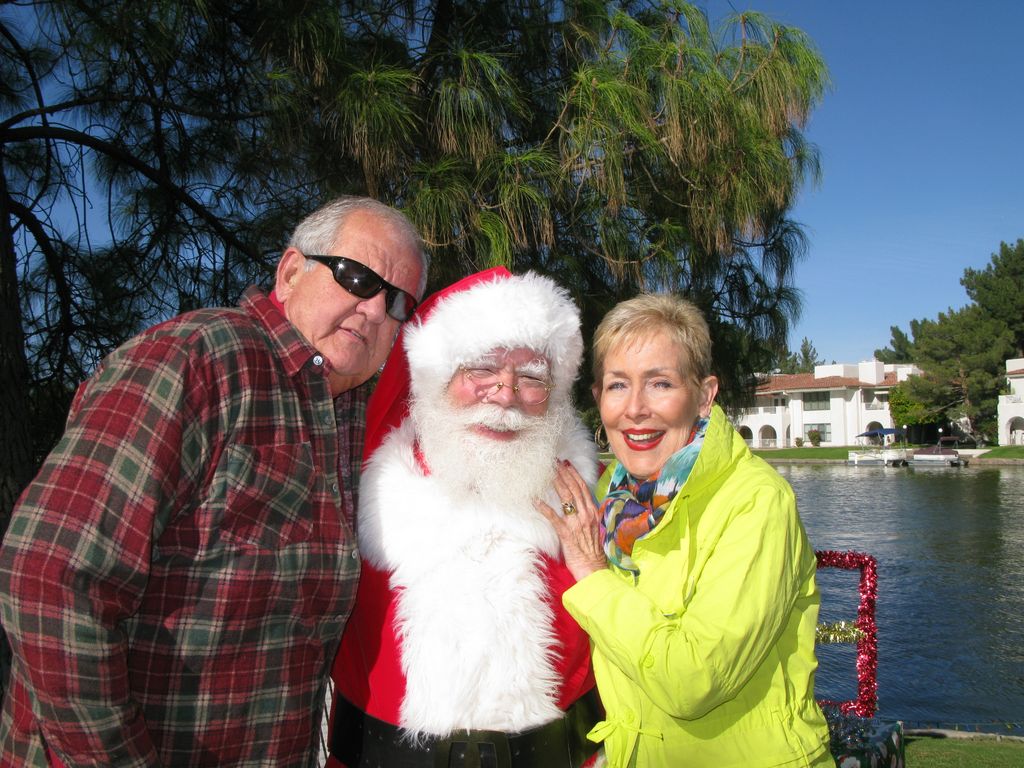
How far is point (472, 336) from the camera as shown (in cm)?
215

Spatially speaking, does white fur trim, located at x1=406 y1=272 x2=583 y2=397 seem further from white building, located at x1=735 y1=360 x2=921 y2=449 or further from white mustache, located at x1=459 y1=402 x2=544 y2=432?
white building, located at x1=735 y1=360 x2=921 y2=449

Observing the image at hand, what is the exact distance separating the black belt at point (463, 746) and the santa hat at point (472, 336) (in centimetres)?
74

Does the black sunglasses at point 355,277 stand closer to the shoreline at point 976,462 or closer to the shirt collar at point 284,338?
the shirt collar at point 284,338

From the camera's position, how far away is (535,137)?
11.0 ft

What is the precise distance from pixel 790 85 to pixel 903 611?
31.0ft

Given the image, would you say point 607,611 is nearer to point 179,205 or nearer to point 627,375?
point 627,375

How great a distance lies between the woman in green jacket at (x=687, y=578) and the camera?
5.15 feet

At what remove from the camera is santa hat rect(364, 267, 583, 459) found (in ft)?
7.11

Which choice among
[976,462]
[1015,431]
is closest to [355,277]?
[976,462]

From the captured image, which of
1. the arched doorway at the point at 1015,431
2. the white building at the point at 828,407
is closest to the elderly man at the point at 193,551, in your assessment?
the arched doorway at the point at 1015,431

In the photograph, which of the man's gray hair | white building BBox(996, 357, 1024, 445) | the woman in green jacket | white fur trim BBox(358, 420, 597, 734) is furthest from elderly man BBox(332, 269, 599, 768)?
white building BBox(996, 357, 1024, 445)

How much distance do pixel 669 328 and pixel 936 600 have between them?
1128cm

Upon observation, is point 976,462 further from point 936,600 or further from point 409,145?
point 409,145

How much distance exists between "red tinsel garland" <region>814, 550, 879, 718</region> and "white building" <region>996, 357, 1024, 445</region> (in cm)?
4421
